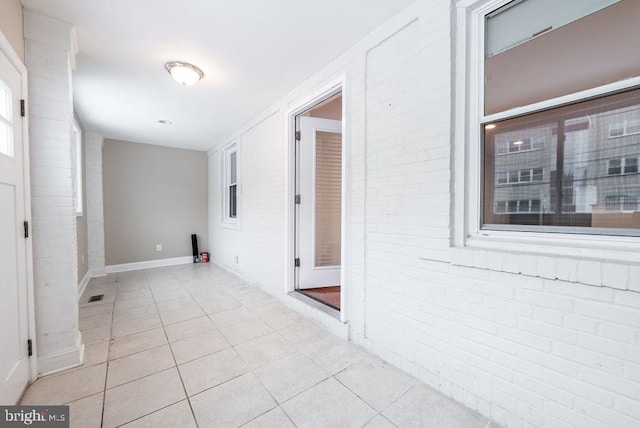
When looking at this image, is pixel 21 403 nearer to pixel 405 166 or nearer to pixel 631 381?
pixel 405 166

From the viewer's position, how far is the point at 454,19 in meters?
1.55

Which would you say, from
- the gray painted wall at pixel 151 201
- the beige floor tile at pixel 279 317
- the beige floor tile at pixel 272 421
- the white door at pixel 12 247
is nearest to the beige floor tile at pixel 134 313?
the white door at pixel 12 247

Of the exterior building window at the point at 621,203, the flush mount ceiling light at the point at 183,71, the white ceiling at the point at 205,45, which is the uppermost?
the white ceiling at the point at 205,45

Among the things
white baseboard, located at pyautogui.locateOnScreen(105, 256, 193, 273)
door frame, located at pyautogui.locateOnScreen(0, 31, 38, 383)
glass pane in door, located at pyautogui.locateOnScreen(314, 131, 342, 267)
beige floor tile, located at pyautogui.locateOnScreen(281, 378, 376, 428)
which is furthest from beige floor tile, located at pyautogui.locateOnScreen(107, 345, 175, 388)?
white baseboard, located at pyautogui.locateOnScreen(105, 256, 193, 273)

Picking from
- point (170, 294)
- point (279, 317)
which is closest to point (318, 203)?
point (279, 317)

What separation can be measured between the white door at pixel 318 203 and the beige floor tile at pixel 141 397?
1.65 m

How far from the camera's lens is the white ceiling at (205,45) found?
5.80 feet

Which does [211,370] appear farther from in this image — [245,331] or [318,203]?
[318,203]

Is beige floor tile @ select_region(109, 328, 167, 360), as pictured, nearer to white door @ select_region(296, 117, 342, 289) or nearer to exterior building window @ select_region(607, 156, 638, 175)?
white door @ select_region(296, 117, 342, 289)

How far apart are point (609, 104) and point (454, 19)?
0.92 meters

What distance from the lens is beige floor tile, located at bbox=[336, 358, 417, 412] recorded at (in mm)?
1613

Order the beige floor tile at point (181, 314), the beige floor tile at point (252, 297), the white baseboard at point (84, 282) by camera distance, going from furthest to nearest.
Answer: the white baseboard at point (84, 282), the beige floor tile at point (252, 297), the beige floor tile at point (181, 314)

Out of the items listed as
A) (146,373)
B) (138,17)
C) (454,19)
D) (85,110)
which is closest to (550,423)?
(454,19)

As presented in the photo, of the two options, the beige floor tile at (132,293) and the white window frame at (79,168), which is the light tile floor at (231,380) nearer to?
the beige floor tile at (132,293)
